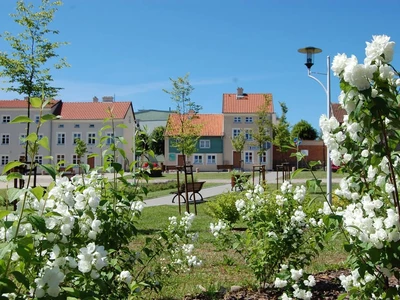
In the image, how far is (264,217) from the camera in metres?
4.38

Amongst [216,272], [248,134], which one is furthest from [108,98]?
[216,272]

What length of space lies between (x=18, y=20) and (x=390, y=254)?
565 inches

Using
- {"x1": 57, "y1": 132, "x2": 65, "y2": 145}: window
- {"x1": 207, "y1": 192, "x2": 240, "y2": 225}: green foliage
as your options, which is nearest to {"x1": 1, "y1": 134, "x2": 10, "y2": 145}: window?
{"x1": 57, "y1": 132, "x2": 65, "y2": 145}: window

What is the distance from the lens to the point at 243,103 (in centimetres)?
5369

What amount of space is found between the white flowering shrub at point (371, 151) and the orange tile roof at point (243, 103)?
162ft

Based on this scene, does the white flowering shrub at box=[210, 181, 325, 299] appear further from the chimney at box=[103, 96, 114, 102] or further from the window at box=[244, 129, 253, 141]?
the chimney at box=[103, 96, 114, 102]

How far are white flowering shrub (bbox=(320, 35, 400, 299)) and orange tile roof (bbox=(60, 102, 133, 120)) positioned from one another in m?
51.3

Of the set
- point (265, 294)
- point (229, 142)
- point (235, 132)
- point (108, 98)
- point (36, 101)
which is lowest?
point (265, 294)

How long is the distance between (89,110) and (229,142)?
17.9 meters

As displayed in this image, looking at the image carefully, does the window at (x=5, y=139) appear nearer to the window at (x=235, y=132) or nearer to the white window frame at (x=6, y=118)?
the white window frame at (x=6, y=118)

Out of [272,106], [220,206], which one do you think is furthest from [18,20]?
[272,106]

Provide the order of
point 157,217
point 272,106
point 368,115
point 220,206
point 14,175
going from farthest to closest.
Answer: point 272,106 → point 157,217 → point 220,206 → point 368,115 → point 14,175

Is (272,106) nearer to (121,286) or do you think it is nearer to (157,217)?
(157,217)

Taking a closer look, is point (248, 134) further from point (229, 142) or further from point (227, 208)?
point (227, 208)
